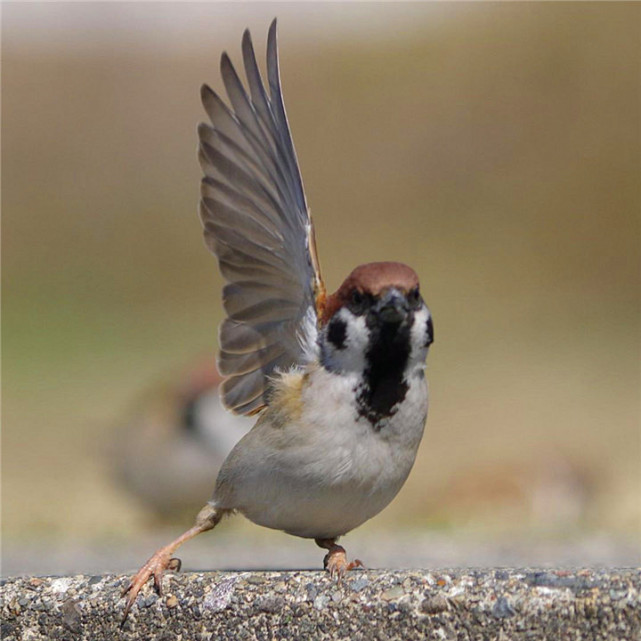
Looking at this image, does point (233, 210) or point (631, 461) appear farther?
point (631, 461)

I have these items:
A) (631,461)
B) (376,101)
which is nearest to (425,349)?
(631,461)

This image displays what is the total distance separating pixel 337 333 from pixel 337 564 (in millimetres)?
560

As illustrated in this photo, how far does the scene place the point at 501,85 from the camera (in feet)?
50.1

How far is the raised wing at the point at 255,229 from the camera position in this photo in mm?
3529

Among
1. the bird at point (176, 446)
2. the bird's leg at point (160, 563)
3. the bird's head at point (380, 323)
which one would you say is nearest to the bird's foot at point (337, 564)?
the bird's leg at point (160, 563)

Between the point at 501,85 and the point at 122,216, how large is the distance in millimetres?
4794

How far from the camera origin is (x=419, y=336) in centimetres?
321

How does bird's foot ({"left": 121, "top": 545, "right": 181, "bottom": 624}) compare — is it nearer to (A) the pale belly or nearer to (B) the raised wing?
(A) the pale belly

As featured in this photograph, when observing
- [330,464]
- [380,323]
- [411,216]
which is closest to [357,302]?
[380,323]

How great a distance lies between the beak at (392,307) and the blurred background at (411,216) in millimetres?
6089

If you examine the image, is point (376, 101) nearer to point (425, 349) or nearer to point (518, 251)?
point (518, 251)

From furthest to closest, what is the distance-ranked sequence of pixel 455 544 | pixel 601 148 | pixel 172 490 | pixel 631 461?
pixel 601 148 → pixel 631 461 → pixel 172 490 → pixel 455 544

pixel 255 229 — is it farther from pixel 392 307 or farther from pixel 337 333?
A: pixel 392 307

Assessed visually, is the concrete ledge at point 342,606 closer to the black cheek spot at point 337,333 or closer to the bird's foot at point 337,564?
the bird's foot at point 337,564
